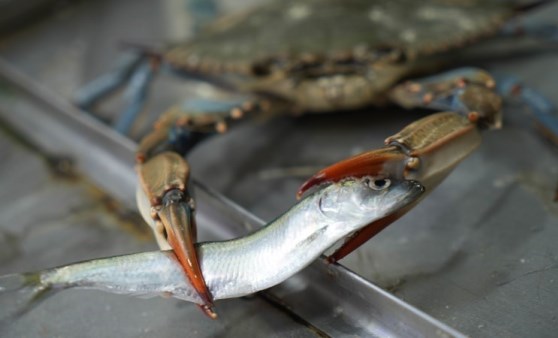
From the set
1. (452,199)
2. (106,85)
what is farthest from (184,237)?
(106,85)

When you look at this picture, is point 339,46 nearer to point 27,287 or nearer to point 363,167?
point 363,167

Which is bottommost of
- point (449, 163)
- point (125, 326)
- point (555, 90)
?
point (125, 326)

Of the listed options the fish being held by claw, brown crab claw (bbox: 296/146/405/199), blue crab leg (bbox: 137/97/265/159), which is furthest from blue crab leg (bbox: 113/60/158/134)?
brown crab claw (bbox: 296/146/405/199)

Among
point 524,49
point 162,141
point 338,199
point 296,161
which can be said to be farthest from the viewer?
point 524,49

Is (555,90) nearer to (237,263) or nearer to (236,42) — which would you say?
(236,42)

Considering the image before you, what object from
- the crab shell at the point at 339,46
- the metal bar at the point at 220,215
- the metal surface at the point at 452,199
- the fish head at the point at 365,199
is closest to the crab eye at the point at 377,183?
the fish head at the point at 365,199

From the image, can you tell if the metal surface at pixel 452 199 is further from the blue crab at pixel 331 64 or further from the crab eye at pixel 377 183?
the crab eye at pixel 377 183

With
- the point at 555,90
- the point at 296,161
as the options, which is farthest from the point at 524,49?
the point at 296,161
